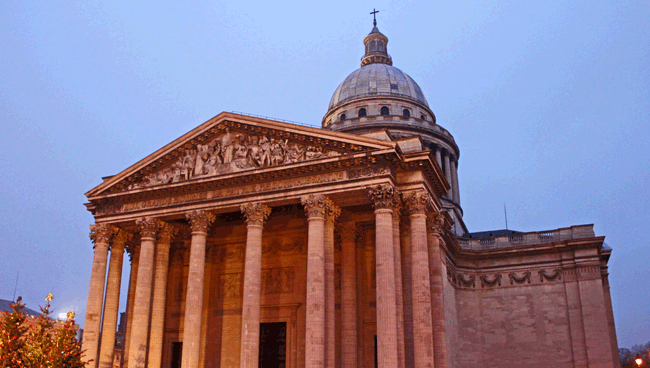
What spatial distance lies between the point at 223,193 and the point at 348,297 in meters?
8.51

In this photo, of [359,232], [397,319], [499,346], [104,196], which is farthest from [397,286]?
[499,346]

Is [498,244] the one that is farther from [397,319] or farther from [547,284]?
[397,319]

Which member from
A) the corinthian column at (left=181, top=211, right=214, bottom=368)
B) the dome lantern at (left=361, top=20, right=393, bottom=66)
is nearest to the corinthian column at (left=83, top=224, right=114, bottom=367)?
the corinthian column at (left=181, top=211, right=214, bottom=368)

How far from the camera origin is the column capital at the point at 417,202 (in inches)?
1050

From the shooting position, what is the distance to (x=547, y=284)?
4266cm

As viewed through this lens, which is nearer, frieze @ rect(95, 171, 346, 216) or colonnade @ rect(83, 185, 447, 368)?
colonnade @ rect(83, 185, 447, 368)

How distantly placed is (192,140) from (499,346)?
1089 inches

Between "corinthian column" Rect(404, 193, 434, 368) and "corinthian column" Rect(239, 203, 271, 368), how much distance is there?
7.31 m

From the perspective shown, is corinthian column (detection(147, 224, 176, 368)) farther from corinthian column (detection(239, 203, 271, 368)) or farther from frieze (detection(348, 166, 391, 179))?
frieze (detection(348, 166, 391, 179))

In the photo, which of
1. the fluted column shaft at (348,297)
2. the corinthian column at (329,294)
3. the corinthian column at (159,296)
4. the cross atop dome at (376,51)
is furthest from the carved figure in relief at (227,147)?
the cross atop dome at (376,51)

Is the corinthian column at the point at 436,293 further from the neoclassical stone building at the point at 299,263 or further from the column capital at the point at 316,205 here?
the column capital at the point at 316,205

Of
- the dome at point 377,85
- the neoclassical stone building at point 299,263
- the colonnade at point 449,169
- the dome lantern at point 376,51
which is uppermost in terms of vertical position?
the dome lantern at point 376,51

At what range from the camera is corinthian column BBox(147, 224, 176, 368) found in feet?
98.2

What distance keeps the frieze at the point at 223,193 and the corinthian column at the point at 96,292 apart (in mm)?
1225
